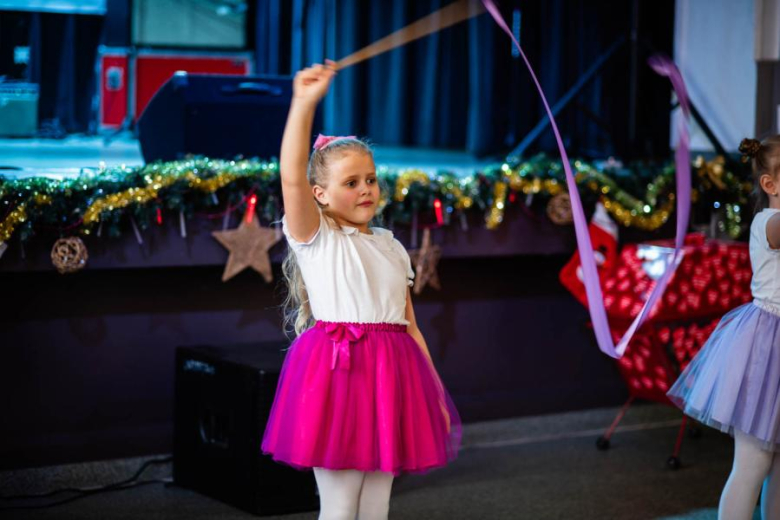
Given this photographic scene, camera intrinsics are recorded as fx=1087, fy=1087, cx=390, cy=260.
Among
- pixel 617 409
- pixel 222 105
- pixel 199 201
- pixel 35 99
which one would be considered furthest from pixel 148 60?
pixel 617 409

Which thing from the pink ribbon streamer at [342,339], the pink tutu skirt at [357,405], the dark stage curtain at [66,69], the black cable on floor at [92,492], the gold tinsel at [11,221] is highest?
the dark stage curtain at [66,69]

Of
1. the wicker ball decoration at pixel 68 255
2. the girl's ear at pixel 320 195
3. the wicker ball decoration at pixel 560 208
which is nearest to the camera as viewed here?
the girl's ear at pixel 320 195

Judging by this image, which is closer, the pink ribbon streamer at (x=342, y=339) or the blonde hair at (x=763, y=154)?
the pink ribbon streamer at (x=342, y=339)

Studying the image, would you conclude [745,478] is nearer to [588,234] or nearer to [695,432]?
[588,234]

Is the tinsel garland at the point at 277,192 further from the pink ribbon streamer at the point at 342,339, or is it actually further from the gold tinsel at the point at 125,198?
the pink ribbon streamer at the point at 342,339

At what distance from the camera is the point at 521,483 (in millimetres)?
4051

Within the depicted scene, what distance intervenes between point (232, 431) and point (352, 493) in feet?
3.95

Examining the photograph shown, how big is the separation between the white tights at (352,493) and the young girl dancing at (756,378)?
98 cm

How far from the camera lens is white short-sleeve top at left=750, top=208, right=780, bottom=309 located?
2949mm

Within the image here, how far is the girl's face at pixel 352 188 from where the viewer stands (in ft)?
8.45

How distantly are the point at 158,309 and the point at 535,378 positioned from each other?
1752 mm

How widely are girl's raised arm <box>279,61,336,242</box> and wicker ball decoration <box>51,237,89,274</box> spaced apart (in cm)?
146

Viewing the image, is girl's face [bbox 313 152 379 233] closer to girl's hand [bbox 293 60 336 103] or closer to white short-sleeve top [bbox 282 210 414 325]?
white short-sleeve top [bbox 282 210 414 325]

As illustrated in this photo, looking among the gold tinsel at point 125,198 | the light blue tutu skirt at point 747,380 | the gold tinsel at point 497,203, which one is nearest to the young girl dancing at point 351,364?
the light blue tutu skirt at point 747,380
